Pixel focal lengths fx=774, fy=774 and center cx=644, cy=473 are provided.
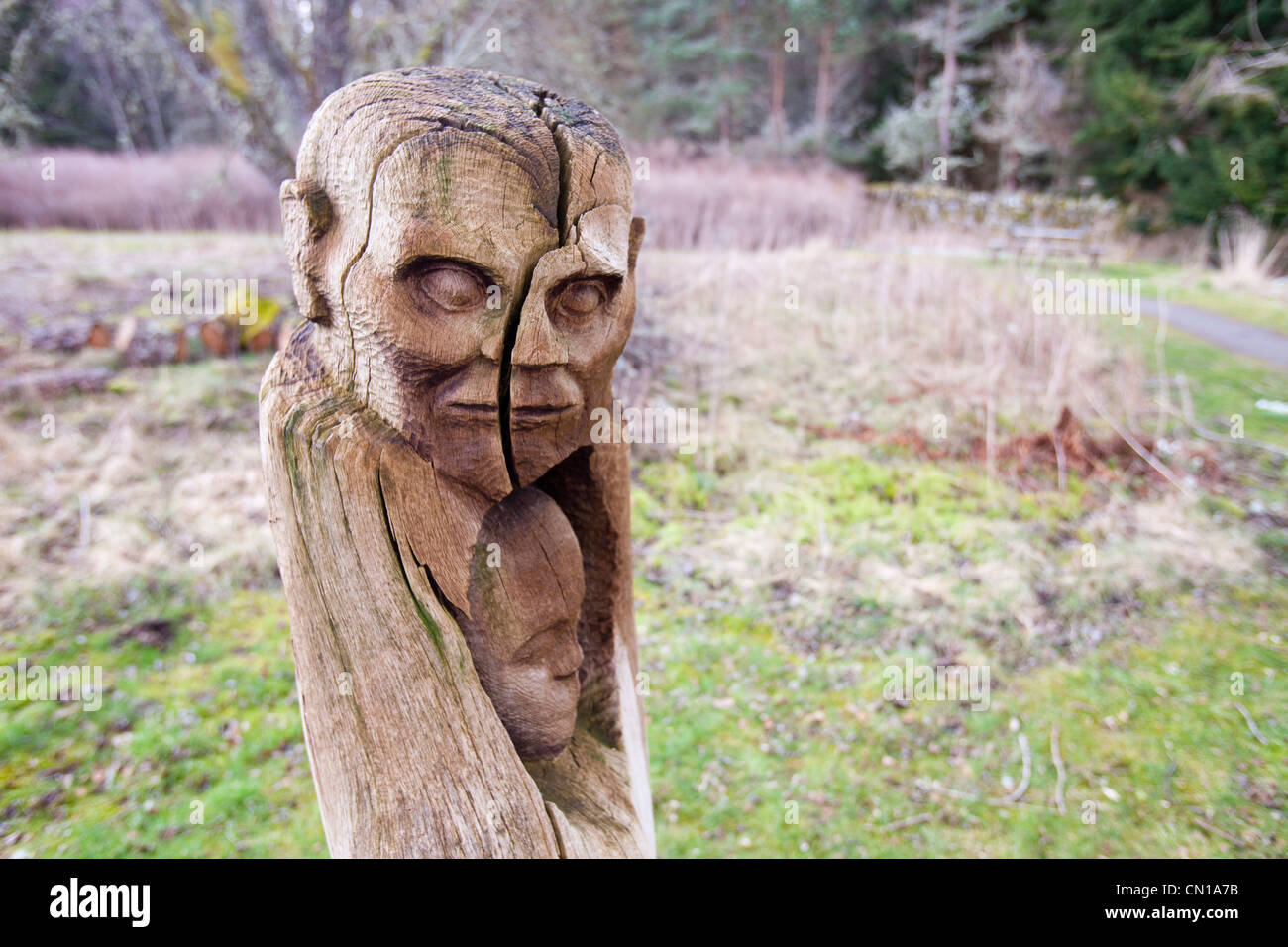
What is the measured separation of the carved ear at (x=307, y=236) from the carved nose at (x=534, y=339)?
1.16ft

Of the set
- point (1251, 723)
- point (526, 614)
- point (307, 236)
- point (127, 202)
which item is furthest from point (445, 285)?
point (127, 202)

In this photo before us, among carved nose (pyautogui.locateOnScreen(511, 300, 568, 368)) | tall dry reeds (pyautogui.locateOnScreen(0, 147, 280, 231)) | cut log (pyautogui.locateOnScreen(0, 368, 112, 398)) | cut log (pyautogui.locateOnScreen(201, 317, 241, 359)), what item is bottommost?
carved nose (pyautogui.locateOnScreen(511, 300, 568, 368))

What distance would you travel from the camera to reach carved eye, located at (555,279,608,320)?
4.28 ft

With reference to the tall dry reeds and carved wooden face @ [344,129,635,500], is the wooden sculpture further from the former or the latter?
the tall dry reeds

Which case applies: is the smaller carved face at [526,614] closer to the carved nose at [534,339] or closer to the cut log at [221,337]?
the carved nose at [534,339]

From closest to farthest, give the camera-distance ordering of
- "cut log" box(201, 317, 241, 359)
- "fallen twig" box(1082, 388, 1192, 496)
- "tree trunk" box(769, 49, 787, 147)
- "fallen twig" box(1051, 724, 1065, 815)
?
"fallen twig" box(1051, 724, 1065, 815)
"fallen twig" box(1082, 388, 1192, 496)
"cut log" box(201, 317, 241, 359)
"tree trunk" box(769, 49, 787, 147)

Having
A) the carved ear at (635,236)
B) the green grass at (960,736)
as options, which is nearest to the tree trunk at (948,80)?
the green grass at (960,736)

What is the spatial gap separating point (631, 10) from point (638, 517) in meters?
16.7

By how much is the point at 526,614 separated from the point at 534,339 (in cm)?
56

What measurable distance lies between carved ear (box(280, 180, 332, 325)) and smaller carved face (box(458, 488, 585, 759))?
0.49m

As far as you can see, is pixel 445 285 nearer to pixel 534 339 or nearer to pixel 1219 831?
pixel 534 339

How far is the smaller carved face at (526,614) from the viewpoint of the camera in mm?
1480

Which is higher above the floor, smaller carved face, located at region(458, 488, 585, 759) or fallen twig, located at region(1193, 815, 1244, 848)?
smaller carved face, located at region(458, 488, 585, 759)

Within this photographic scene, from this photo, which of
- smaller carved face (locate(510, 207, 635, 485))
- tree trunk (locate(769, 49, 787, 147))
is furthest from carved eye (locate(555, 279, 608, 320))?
tree trunk (locate(769, 49, 787, 147))
